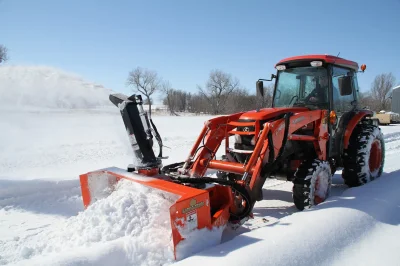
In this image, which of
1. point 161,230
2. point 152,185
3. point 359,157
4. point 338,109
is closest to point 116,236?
point 161,230

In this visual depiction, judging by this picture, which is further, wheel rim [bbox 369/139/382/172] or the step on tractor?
wheel rim [bbox 369/139/382/172]

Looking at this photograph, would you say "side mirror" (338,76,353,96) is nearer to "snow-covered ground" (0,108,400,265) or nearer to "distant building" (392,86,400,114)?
"snow-covered ground" (0,108,400,265)

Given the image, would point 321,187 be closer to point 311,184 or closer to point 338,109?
point 311,184

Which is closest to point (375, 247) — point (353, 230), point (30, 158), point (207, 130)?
point (353, 230)

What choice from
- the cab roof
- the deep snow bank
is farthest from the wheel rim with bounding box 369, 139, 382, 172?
the deep snow bank

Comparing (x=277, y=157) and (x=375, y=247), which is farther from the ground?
(x=277, y=157)

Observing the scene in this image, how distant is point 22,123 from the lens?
10.3 m

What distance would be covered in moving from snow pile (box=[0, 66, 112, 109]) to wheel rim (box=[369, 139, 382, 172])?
5029 mm

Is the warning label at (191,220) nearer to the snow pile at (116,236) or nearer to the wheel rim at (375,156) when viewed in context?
the snow pile at (116,236)

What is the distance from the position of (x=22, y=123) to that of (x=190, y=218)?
30.6ft

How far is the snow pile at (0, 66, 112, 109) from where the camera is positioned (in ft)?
17.9

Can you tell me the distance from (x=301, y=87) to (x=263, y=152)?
2.04 m

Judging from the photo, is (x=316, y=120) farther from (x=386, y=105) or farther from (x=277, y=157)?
(x=386, y=105)

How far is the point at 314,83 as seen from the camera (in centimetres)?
532
